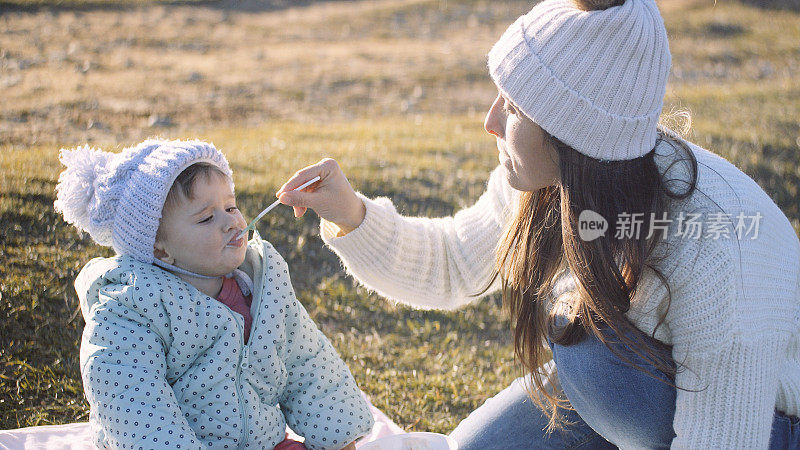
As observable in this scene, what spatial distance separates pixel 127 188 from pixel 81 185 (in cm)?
14

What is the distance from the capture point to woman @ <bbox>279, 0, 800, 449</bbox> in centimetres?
200

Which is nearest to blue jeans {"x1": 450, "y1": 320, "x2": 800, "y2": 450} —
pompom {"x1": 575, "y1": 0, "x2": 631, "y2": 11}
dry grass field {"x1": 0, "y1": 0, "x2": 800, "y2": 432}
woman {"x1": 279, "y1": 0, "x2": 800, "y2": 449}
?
woman {"x1": 279, "y1": 0, "x2": 800, "y2": 449}

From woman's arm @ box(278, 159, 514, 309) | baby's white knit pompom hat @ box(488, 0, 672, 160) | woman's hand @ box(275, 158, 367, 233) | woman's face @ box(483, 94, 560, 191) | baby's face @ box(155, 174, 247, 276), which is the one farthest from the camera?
woman's arm @ box(278, 159, 514, 309)

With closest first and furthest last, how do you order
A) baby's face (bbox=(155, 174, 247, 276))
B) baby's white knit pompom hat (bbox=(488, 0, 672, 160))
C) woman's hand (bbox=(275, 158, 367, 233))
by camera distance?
baby's white knit pompom hat (bbox=(488, 0, 672, 160)), baby's face (bbox=(155, 174, 247, 276)), woman's hand (bbox=(275, 158, 367, 233))

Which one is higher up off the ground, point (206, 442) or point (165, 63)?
point (206, 442)

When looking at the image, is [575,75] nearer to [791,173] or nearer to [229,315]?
[229,315]

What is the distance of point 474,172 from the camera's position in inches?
220

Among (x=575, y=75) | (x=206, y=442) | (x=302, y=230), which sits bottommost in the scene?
(x=302, y=230)

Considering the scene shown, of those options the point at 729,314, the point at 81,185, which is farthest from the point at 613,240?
the point at 81,185

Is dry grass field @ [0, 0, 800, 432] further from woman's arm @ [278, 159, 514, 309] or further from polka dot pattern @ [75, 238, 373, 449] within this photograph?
polka dot pattern @ [75, 238, 373, 449]

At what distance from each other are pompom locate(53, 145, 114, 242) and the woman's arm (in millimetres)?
670

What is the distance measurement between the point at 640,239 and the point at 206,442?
1275 mm

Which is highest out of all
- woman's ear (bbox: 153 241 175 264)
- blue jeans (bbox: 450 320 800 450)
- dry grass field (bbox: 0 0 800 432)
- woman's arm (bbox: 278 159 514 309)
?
woman's ear (bbox: 153 241 175 264)

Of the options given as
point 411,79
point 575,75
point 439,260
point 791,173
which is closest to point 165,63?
point 411,79
